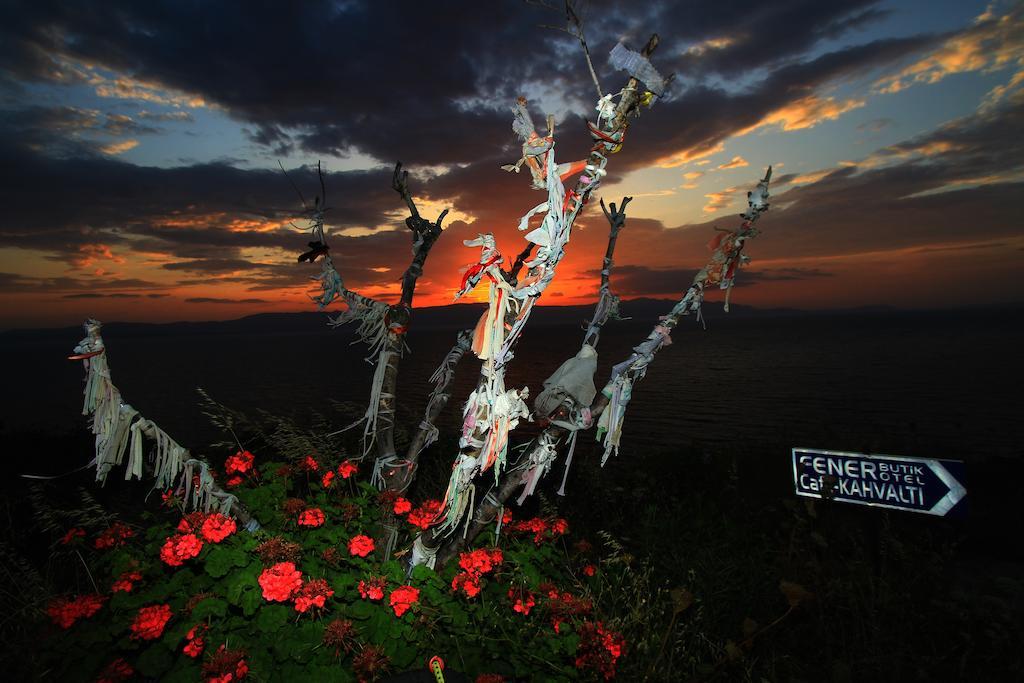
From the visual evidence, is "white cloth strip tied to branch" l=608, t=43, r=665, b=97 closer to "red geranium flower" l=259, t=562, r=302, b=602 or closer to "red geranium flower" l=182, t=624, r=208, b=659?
"red geranium flower" l=259, t=562, r=302, b=602

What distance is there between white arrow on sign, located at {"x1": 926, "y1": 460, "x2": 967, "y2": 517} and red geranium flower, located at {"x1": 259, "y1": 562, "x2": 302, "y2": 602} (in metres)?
5.15

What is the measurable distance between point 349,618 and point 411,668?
457 mm

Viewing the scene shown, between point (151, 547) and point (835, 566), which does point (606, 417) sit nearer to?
point (151, 547)

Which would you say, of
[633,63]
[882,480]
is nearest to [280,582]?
[633,63]

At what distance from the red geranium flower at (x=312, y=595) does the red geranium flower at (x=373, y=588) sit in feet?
0.61

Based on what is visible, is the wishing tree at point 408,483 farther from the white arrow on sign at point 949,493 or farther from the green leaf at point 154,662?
the white arrow on sign at point 949,493

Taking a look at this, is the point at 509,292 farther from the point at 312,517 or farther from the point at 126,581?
the point at 126,581

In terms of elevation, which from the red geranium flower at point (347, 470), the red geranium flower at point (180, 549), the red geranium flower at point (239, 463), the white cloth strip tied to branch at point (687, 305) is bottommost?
the red geranium flower at point (180, 549)

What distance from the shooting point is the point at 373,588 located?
259 cm

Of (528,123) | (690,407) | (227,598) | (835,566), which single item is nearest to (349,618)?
(227,598)

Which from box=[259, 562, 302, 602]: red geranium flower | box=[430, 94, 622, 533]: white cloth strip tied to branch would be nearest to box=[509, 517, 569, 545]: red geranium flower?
box=[430, 94, 622, 533]: white cloth strip tied to branch

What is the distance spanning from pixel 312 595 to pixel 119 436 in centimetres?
158

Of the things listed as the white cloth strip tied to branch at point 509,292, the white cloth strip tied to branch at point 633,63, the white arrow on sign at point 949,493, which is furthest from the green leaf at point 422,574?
the white arrow on sign at point 949,493

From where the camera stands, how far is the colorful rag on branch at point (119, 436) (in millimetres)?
2625
